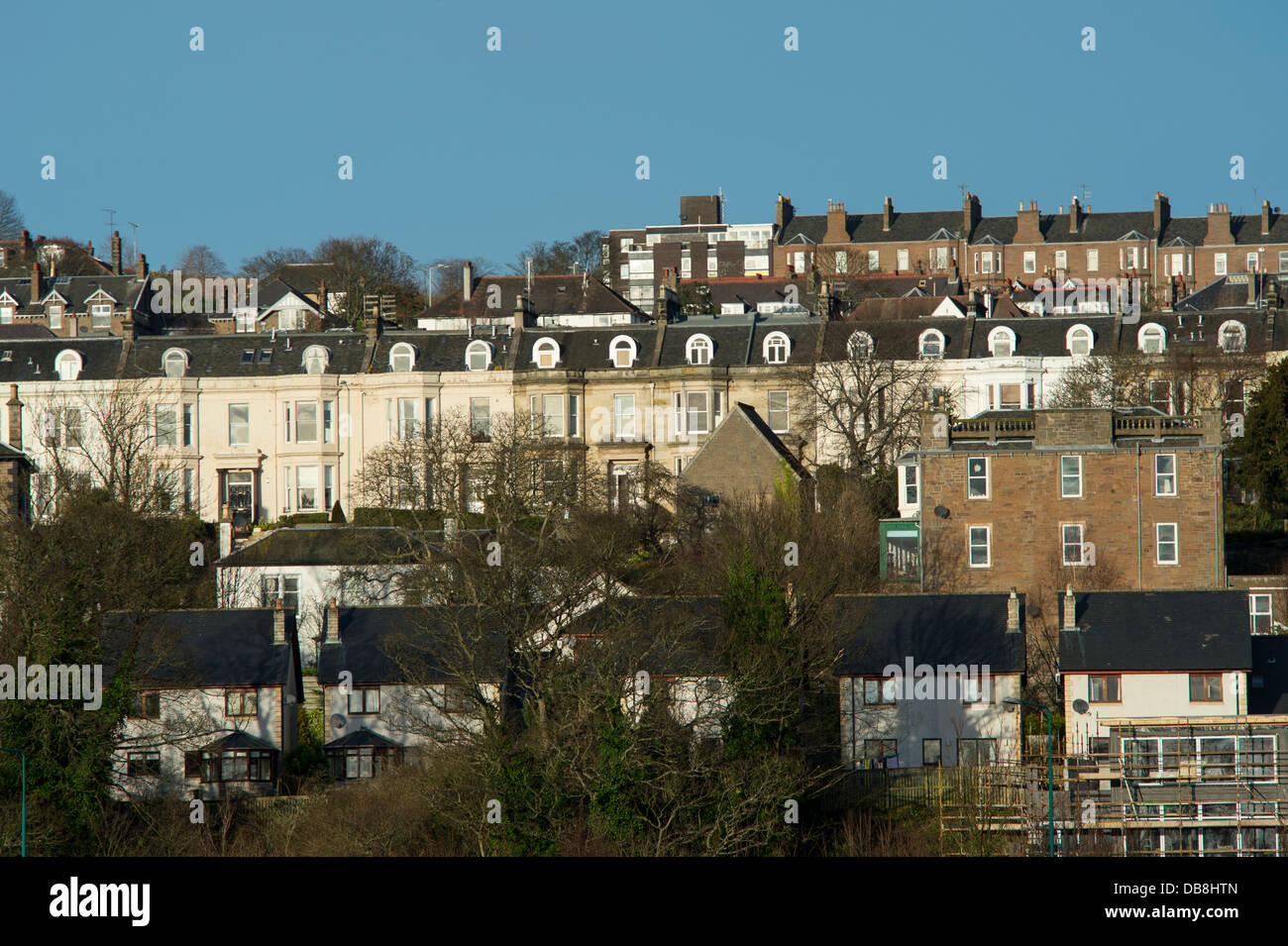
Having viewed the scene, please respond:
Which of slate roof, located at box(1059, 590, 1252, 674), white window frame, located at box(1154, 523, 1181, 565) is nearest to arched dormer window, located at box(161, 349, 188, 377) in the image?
white window frame, located at box(1154, 523, 1181, 565)

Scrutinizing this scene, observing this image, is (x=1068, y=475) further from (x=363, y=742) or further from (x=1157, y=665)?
(x=363, y=742)

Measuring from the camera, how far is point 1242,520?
5656 centimetres

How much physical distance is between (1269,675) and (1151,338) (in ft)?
81.2

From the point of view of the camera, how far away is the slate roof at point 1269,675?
41.5m

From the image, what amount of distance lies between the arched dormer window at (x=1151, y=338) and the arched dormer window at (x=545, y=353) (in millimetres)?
22933

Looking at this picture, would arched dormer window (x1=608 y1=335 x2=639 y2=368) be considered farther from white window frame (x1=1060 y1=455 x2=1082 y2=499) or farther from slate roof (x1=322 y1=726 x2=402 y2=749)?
slate roof (x1=322 y1=726 x2=402 y2=749)

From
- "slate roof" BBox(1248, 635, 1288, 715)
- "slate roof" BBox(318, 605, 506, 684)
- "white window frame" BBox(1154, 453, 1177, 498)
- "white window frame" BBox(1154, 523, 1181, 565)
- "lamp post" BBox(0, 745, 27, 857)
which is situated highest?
"white window frame" BBox(1154, 453, 1177, 498)

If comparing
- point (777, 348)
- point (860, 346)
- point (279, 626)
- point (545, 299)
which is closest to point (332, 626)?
point (279, 626)

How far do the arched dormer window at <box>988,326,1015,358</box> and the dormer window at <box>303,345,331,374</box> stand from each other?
1049 inches

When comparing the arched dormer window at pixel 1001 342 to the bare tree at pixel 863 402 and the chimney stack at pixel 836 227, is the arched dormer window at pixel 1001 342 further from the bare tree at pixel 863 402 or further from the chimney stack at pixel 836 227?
the chimney stack at pixel 836 227

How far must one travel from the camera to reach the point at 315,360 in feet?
225

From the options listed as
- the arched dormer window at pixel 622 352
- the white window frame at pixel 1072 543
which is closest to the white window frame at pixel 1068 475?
the white window frame at pixel 1072 543

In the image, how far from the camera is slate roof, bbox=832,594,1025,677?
41750 millimetres

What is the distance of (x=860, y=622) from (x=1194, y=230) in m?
79.8
